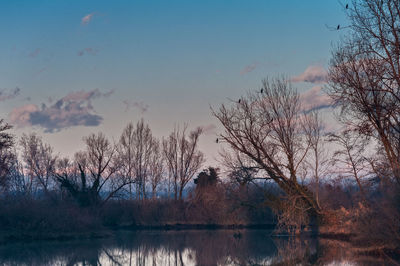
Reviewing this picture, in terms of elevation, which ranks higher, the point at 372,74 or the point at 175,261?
the point at 372,74

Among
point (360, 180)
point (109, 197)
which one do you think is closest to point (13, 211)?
point (109, 197)

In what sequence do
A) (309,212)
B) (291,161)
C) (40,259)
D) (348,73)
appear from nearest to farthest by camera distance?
(348,73) < (40,259) < (291,161) < (309,212)

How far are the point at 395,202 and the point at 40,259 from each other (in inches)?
543

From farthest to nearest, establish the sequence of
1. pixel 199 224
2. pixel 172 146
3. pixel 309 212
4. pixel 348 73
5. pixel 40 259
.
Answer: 1. pixel 172 146
2. pixel 199 224
3. pixel 309 212
4. pixel 40 259
5. pixel 348 73

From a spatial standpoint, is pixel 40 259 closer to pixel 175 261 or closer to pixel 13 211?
pixel 175 261

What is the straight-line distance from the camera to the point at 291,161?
23.5 meters

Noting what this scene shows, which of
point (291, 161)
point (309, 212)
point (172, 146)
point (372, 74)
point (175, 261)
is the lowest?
point (175, 261)

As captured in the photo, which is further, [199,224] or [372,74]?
[199,224]

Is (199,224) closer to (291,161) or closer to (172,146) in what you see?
(172,146)

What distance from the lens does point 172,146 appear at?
50625 millimetres

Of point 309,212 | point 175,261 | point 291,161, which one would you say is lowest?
point 175,261

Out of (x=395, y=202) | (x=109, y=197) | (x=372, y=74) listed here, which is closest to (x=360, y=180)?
(x=395, y=202)

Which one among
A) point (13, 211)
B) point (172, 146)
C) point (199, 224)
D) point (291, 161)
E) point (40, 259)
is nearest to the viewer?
point (40, 259)

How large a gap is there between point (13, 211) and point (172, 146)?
2389 cm
